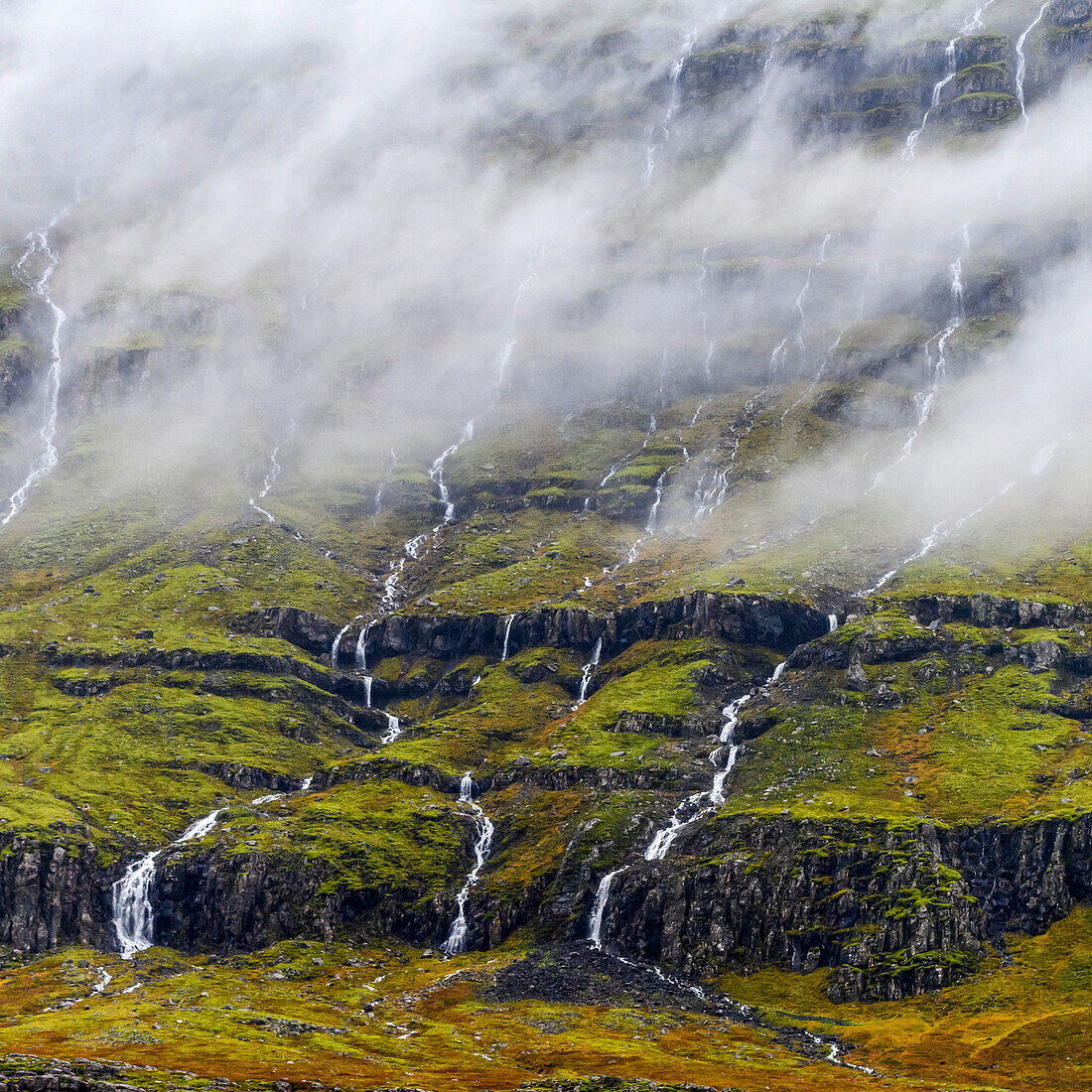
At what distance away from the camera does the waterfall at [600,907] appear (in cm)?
19238

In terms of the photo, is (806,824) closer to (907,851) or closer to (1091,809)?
(907,851)

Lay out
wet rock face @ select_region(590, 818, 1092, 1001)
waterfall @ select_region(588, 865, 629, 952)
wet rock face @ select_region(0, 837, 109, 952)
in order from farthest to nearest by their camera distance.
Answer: waterfall @ select_region(588, 865, 629, 952)
wet rock face @ select_region(0, 837, 109, 952)
wet rock face @ select_region(590, 818, 1092, 1001)

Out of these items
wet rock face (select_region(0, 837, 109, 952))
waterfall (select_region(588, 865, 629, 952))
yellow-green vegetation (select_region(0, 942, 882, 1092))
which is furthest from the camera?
waterfall (select_region(588, 865, 629, 952))

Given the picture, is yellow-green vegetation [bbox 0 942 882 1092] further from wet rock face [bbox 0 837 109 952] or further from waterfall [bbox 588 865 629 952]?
waterfall [bbox 588 865 629 952]

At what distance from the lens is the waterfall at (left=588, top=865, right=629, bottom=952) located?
192375 millimetres

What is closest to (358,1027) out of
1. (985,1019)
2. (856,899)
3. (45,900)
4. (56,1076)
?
(56,1076)

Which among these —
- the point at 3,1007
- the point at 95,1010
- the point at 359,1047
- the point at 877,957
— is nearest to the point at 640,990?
the point at 877,957

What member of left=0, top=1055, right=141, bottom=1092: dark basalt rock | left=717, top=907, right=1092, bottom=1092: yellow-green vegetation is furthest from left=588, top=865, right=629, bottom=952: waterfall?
left=0, top=1055, right=141, bottom=1092: dark basalt rock

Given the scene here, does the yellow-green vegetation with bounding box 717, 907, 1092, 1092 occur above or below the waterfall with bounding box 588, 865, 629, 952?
below

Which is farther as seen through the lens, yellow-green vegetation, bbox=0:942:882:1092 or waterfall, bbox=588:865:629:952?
waterfall, bbox=588:865:629:952

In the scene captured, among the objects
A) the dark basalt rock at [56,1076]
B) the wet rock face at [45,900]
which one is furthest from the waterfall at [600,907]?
the dark basalt rock at [56,1076]

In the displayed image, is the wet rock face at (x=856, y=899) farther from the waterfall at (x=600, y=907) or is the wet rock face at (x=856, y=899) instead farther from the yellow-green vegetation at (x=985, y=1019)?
the yellow-green vegetation at (x=985, y=1019)

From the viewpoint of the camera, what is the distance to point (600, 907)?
196 m

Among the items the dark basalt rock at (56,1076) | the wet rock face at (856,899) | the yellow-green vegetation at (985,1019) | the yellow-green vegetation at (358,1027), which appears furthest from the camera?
the wet rock face at (856,899)
